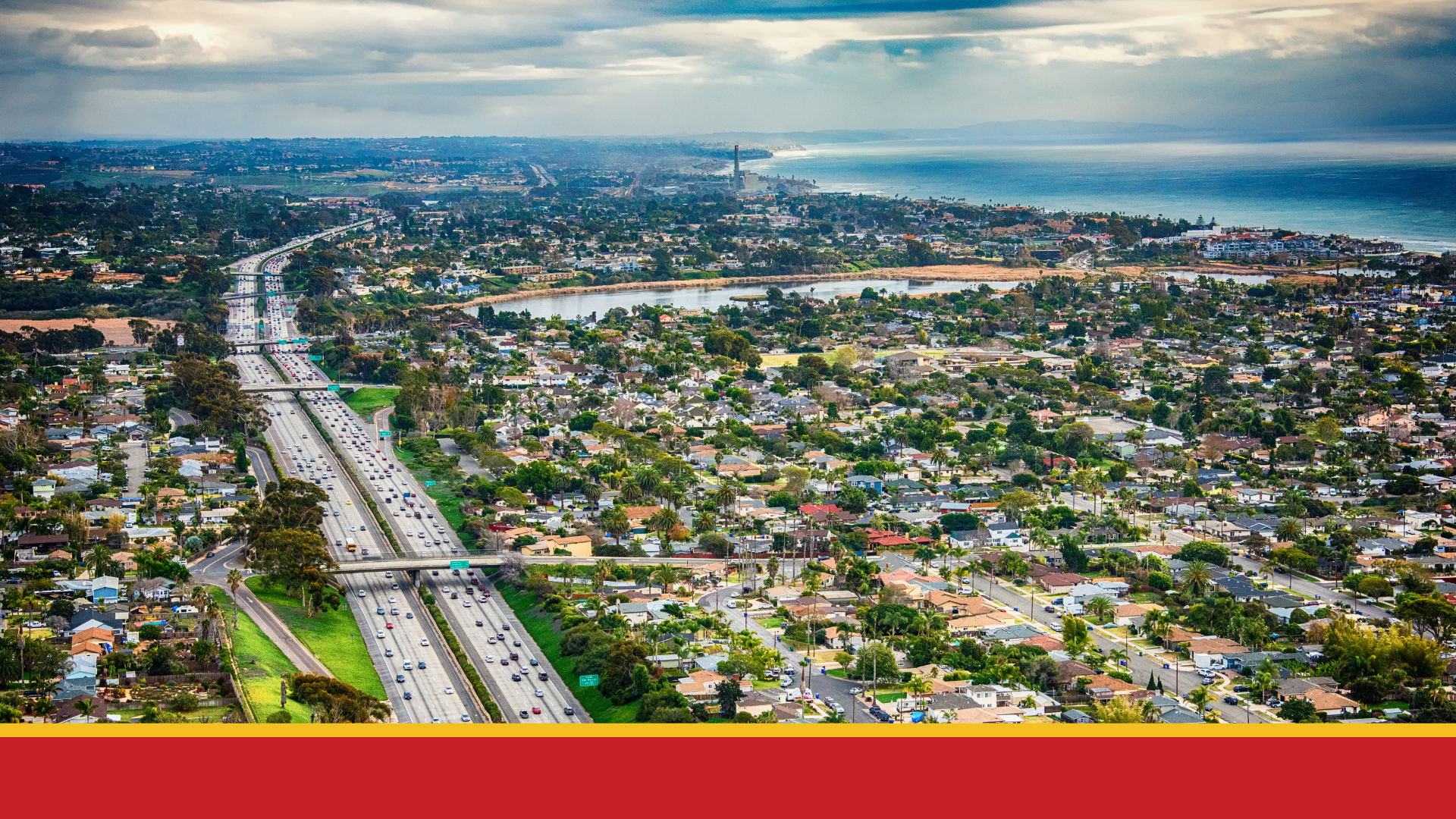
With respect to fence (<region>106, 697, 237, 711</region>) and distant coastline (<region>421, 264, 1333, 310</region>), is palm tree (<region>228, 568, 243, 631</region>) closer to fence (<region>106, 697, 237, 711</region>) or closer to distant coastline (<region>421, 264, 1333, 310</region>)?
fence (<region>106, 697, 237, 711</region>)

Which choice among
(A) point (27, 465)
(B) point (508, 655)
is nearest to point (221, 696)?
(B) point (508, 655)

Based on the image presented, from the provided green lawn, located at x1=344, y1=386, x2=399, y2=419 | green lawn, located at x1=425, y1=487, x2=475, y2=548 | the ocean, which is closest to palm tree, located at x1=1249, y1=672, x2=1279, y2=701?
green lawn, located at x1=425, y1=487, x2=475, y2=548

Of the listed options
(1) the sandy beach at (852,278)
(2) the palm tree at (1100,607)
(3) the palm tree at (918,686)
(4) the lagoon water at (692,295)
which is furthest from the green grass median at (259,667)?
(1) the sandy beach at (852,278)

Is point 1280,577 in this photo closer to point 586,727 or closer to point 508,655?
point 508,655

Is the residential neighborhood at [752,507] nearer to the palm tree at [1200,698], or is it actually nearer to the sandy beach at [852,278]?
the palm tree at [1200,698]

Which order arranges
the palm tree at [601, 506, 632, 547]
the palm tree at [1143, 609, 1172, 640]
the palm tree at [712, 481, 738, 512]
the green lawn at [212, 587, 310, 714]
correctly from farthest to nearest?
the palm tree at [712, 481, 738, 512] < the palm tree at [601, 506, 632, 547] < the palm tree at [1143, 609, 1172, 640] < the green lawn at [212, 587, 310, 714]

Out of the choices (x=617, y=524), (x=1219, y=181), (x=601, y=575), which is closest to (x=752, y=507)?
(x=617, y=524)
